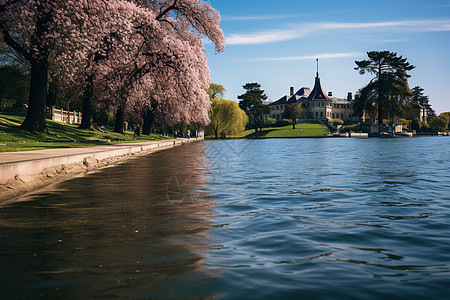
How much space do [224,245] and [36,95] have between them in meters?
22.4

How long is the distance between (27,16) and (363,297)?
77.4ft

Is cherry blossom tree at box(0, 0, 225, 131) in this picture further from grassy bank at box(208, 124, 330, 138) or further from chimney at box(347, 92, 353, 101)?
chimney at box(347, 92, 353, 101)

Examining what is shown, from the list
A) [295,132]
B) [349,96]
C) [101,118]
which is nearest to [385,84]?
[295,132]

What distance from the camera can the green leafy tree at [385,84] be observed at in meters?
91.1

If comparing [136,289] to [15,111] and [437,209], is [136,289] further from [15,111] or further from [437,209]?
[15,111]

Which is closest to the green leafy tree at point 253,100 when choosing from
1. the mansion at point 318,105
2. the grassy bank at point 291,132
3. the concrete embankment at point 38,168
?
the grassy bank at point 291,132

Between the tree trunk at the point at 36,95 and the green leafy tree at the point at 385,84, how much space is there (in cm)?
7773

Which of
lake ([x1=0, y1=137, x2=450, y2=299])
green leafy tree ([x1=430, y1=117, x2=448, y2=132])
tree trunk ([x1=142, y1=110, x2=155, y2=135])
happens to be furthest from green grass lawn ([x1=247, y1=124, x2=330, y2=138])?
lake ([x1=0, y1=137, x2=450, y2=299])

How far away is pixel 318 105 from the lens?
15400 cm

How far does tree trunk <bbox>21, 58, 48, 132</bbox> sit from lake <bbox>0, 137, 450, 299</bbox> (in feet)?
54.0

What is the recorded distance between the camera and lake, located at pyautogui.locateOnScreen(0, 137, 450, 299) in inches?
143

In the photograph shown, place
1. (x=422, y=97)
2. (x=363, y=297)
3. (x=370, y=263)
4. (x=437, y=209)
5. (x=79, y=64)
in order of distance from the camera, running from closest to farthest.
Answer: (x=363, y=297)
(x=370, y=263)
(x=437, y=209)
(x=79, y=64)
(x=422, y=97)

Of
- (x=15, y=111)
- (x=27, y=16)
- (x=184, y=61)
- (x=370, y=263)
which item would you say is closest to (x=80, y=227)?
(x=370, y=263)

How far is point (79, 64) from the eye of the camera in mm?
24547
